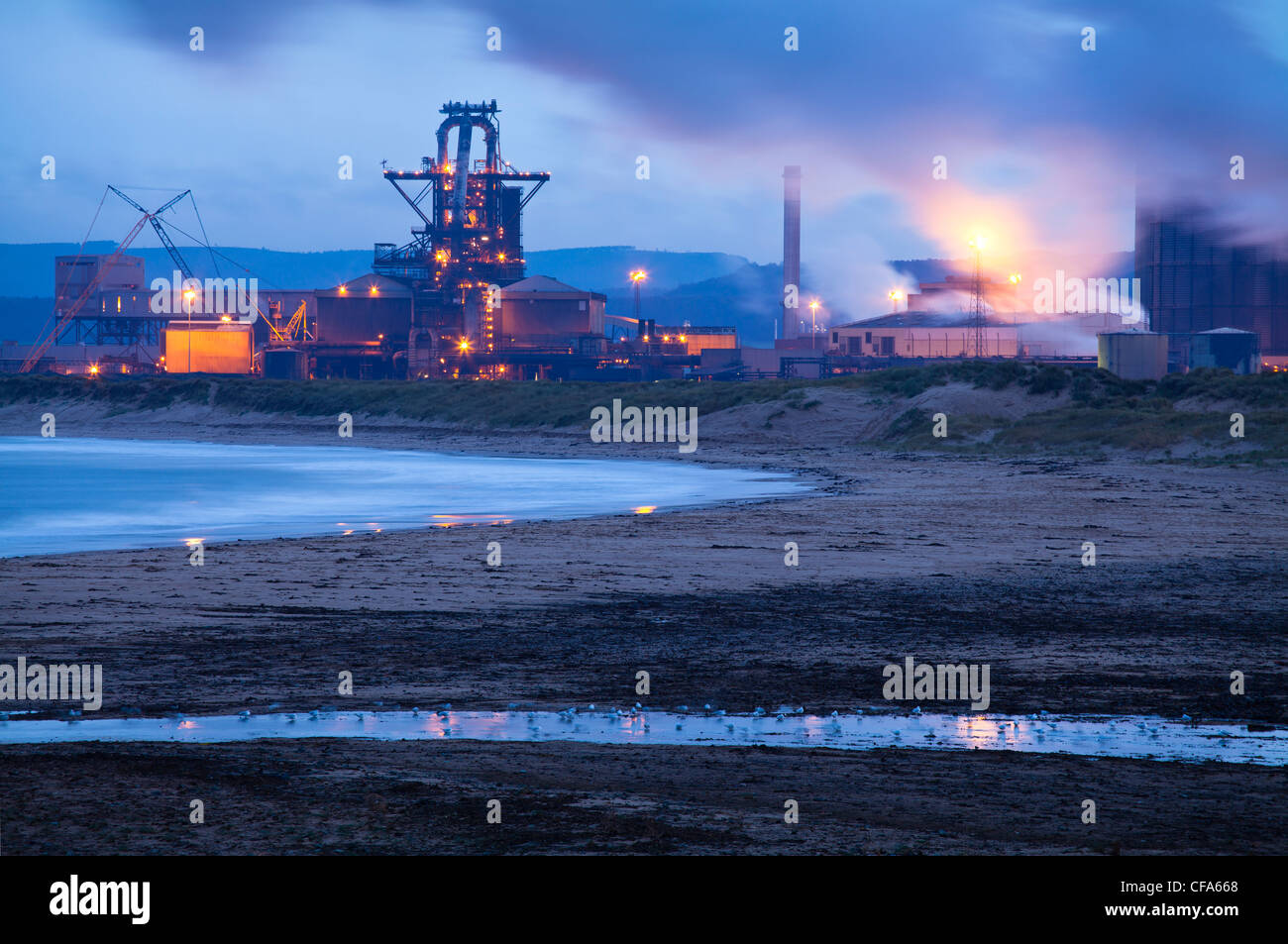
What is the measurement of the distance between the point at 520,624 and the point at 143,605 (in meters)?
4.22

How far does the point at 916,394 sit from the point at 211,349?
241ft

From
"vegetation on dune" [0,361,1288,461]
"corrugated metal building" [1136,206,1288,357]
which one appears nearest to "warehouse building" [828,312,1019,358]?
"corrugated metal building" [1136,206,1288,357]

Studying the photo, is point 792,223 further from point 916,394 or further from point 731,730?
point 731,730

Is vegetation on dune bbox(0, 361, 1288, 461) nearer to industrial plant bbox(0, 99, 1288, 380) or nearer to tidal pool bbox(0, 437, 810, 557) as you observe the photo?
tidal pool bbox(0, 437, 810, 557)

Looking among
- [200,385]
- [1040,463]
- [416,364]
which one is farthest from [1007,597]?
[416,364]

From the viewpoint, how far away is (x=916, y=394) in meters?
51.1

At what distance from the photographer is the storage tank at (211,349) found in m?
109

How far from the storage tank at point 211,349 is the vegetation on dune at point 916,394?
888 inches

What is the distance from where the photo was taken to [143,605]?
14703 mm

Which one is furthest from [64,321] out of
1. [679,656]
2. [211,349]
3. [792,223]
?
[679,656]

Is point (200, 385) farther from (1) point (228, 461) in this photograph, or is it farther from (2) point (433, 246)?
(1) point (228, 461)

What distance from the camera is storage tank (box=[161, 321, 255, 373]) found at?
109 meters

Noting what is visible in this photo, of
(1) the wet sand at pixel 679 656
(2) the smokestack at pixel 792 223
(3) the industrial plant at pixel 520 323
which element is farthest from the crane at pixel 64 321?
(1) the wet sand at pixel 679 656

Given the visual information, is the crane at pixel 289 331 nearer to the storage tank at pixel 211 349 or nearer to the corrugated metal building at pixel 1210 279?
the storage tank at pixel 211 349
